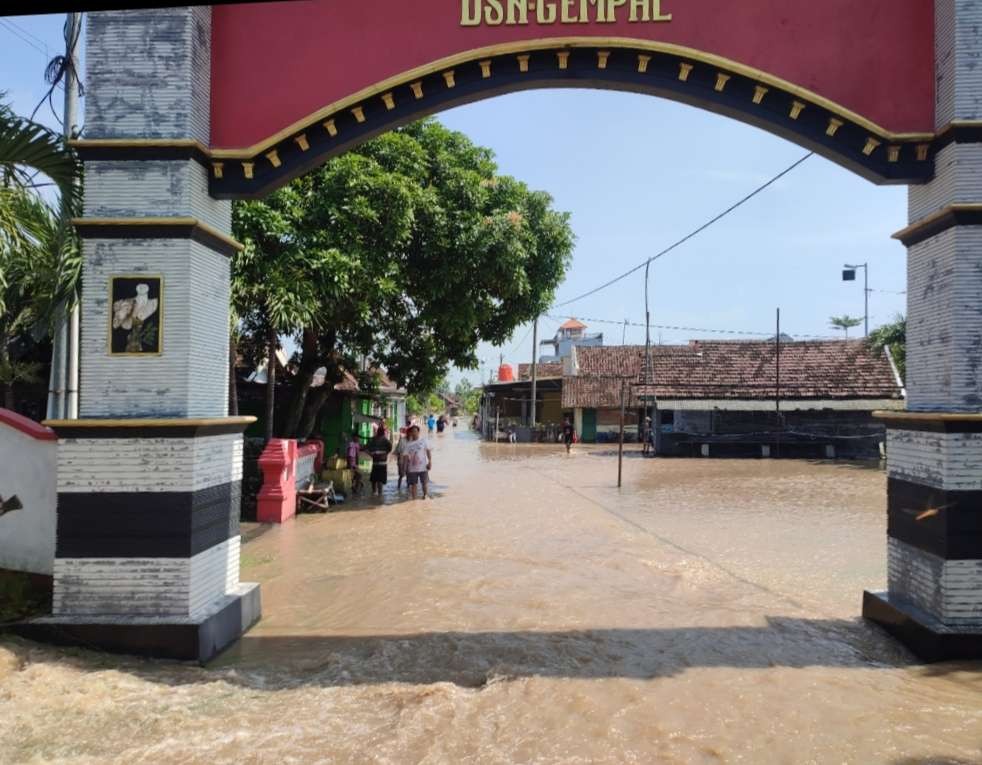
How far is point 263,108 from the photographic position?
236 inches

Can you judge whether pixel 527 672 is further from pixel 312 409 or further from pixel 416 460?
pixel 312 409

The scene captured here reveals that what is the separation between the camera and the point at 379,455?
48.7 ft

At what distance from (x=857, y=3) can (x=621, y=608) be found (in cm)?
585

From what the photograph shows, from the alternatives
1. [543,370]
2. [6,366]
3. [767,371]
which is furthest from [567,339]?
[6,366]

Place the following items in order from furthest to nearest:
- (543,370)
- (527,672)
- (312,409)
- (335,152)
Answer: (543,370), (312,409), (335,152), (527,672)

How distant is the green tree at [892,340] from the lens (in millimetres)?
25652

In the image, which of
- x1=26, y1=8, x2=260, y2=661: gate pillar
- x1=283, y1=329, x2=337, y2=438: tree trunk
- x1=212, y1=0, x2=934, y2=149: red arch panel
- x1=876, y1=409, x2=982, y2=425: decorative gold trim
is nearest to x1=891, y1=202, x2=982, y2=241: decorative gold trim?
x1=212, y1=0, x2=934, y2=149: red arch panel

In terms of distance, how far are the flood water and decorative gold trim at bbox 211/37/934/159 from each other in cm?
424

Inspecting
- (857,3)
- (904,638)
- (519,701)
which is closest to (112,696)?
(519,701)

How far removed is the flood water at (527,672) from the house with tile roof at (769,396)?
17.4m

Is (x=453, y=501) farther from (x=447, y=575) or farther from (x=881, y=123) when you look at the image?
(x=881, y=123)

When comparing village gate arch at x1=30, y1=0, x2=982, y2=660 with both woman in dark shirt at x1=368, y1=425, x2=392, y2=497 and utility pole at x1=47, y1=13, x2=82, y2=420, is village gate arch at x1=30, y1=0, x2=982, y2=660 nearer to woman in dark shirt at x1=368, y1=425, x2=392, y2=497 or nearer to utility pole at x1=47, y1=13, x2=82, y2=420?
utility pole at x1=47, y1=13, x2=82, y2=420

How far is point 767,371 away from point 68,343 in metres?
26.4

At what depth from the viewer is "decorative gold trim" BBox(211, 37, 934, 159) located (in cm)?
583
